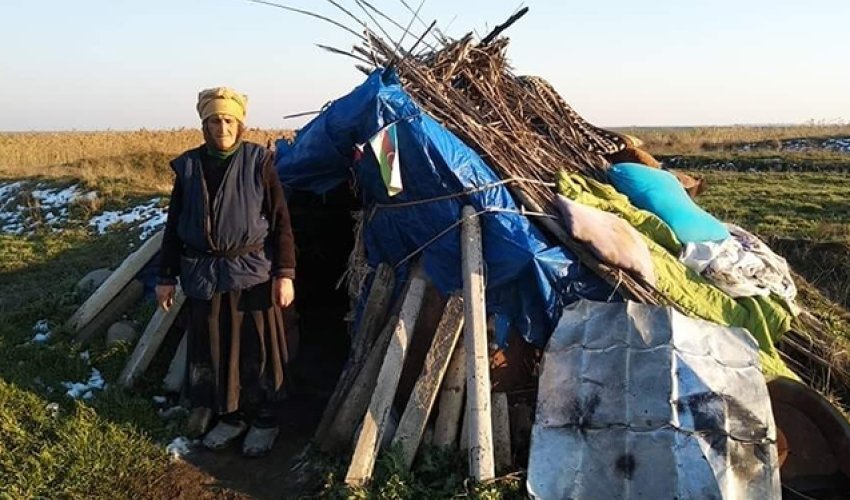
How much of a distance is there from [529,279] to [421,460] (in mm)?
1122

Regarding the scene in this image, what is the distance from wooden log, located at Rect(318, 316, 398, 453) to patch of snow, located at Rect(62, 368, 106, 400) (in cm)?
164

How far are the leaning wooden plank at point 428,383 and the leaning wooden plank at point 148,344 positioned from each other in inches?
76.4

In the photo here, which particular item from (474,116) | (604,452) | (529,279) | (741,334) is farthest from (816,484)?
(474,116)

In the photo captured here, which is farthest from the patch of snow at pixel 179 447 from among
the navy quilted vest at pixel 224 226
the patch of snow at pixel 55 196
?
the patch of snow at pixel 55 196

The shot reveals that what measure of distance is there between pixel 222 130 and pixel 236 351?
1.23m

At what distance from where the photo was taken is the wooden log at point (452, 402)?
3.95m

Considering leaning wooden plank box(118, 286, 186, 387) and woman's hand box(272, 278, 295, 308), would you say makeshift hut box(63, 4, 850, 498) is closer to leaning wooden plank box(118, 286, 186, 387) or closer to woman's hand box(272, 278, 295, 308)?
leaning wooden plank box(118, 286, 186, 387)

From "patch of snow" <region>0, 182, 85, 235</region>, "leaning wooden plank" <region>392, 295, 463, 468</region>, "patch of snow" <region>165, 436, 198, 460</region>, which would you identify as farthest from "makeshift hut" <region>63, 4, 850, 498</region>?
"patch of snow" <region>0, 182, 85, 235</region>

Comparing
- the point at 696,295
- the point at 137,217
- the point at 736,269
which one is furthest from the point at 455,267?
the point at 137,217

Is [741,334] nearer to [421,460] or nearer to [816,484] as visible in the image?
[816,484]

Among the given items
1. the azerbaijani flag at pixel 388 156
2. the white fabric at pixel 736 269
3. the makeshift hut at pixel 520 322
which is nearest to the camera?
the makeshift hut at pixel 520 322

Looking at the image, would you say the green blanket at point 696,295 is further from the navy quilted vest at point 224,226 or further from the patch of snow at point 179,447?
the patch of snow at point 179,447

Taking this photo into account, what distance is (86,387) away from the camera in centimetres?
475

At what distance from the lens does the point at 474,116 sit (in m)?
4.87
